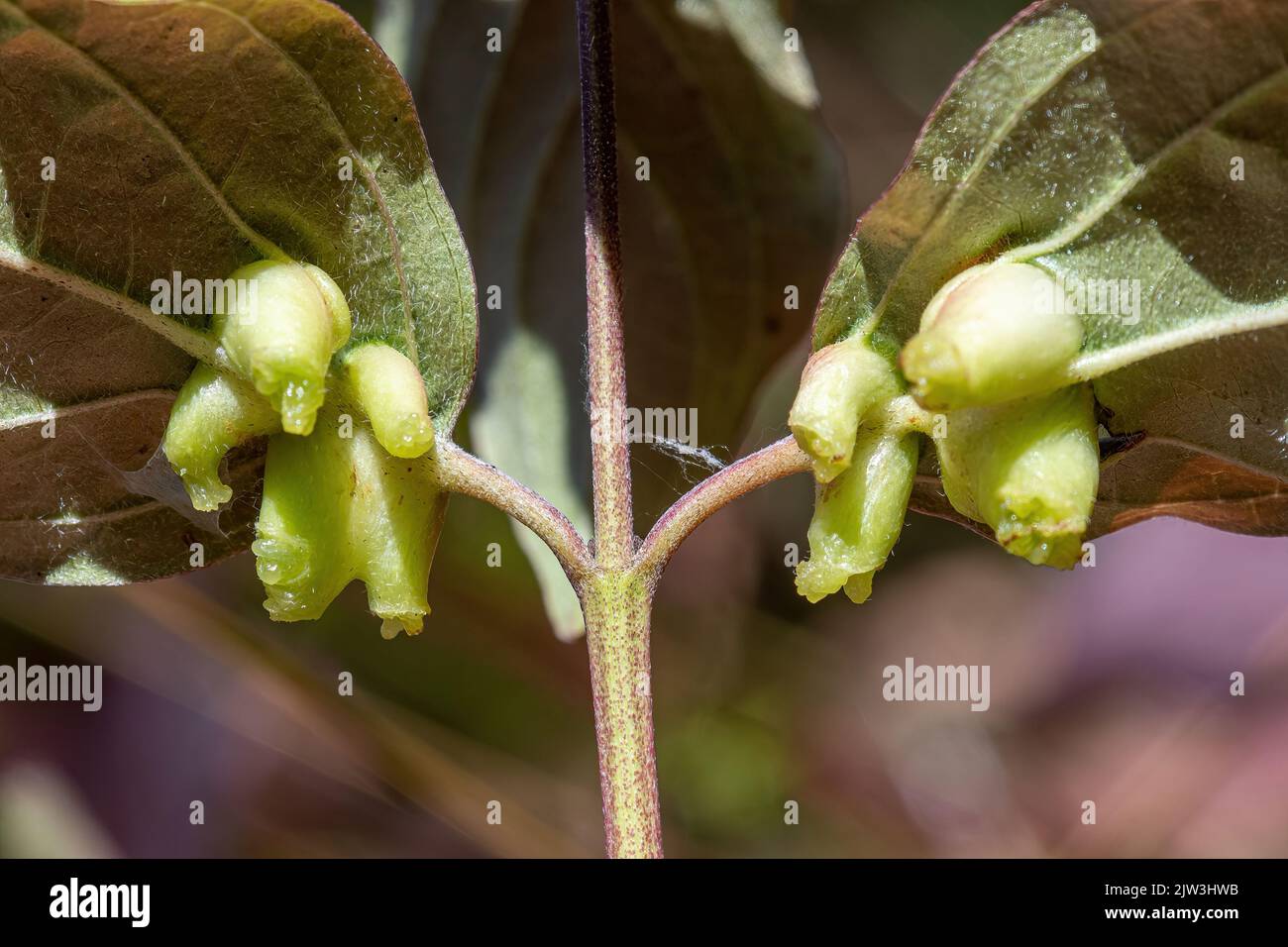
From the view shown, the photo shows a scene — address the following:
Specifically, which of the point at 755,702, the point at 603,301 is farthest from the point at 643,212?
the point at 755,702

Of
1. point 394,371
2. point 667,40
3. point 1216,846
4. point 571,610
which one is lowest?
point 1216,846

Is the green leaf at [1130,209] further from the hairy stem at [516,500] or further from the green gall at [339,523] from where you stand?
the green gall at [339,523]

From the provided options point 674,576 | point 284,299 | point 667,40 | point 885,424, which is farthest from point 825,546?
point 674,576

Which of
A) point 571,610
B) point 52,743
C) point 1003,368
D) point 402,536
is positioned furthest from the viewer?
point 52,743

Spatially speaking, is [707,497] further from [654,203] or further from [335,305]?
[654,203]

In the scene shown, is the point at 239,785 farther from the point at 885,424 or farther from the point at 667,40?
the point at 885,424

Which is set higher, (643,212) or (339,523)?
(643,212)
